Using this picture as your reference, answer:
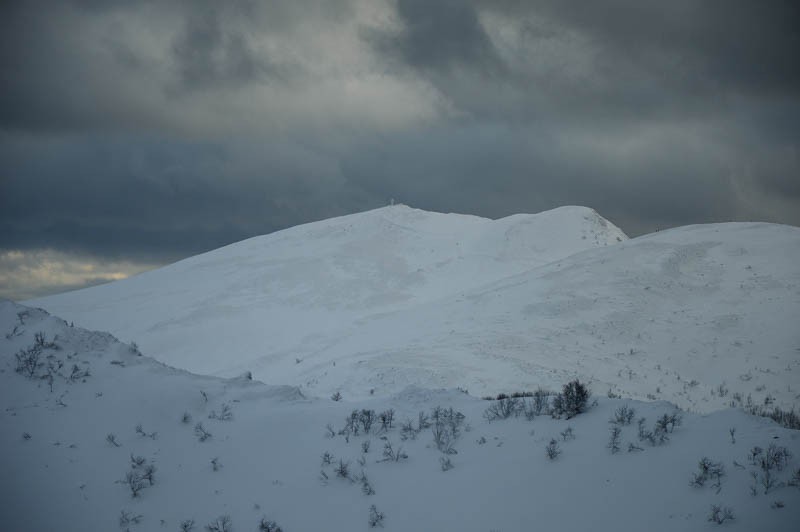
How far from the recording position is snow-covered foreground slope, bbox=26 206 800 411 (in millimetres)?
23328

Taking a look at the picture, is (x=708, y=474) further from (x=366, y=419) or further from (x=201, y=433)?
(x=201, y=433)

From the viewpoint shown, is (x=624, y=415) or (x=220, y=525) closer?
(x=220, y=525)

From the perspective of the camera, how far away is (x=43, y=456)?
913 centimetres

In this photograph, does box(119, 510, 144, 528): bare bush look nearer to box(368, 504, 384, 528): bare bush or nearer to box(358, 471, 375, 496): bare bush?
box(358, 471, 375, 496): bare bush

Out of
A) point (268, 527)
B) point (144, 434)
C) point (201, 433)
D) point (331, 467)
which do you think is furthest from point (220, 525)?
point (144, 434)

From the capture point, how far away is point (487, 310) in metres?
33.9

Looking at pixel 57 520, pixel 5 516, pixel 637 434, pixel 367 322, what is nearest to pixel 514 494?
pixel 637 434

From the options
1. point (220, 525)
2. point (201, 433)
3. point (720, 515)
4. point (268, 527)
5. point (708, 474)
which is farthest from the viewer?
point (201, 433)

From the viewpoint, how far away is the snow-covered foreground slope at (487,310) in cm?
2333

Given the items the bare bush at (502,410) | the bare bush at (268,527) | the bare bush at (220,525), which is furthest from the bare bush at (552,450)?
the bare bush at (220,525)

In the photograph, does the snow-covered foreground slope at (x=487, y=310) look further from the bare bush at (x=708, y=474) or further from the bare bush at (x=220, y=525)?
the bare bush at (x=220, y=525)

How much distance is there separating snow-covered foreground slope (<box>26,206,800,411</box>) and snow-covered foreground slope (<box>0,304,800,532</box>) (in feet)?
35.7

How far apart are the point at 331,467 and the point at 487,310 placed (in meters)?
25.7

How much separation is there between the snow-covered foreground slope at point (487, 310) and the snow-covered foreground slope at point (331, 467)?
10875mm
